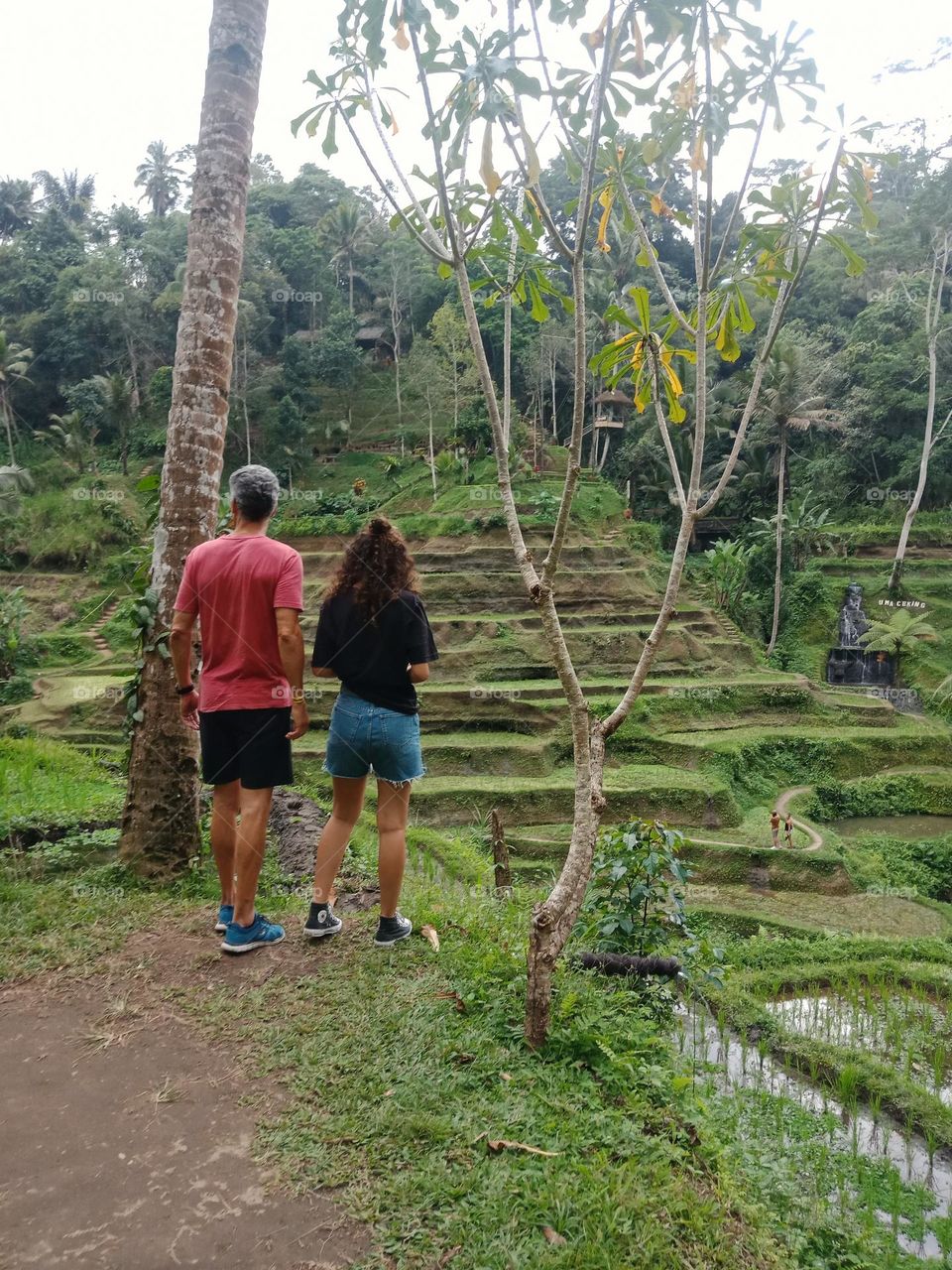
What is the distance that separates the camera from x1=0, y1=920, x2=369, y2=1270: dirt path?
163 centimetres

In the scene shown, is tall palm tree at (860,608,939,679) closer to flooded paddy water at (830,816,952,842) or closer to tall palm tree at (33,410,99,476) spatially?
flooded paddy water at (830,816,952,842)

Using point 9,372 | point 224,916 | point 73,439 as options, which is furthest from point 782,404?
point 9,372

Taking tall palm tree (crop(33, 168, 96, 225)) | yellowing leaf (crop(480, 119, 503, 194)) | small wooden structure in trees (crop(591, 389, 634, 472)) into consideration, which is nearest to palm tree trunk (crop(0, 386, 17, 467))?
tall palm tree (crop(33, 168, 96, 225))

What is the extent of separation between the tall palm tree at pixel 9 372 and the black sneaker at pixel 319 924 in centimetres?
2854

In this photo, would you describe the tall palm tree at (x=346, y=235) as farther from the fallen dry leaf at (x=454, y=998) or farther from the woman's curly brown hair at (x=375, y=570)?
the fallen dry leaf at (x=454, y=998)

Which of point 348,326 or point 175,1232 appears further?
point 348,326

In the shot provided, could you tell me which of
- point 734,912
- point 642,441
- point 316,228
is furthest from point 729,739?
point 316,228

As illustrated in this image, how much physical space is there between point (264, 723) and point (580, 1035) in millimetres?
1469

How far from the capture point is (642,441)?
27438mm

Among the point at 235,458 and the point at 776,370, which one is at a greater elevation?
the point at 776,370

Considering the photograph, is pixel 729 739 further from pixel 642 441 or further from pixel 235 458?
pixel 235 458

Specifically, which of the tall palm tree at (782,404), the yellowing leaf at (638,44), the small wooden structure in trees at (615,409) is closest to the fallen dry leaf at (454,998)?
the yellowing leaf at (638,44)

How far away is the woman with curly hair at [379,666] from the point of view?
281cm

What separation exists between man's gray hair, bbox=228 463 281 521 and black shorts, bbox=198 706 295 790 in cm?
72
